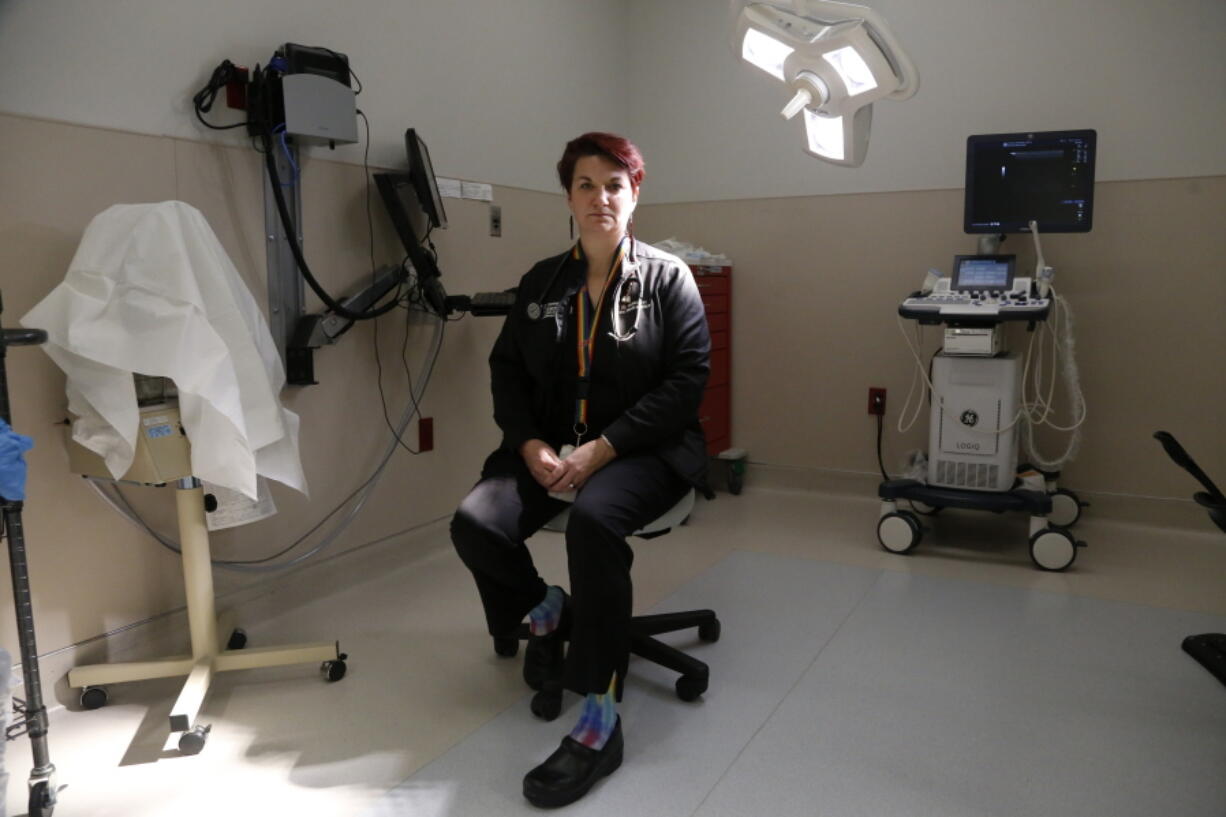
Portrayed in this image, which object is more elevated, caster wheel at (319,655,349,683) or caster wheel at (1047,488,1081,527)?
caster wheel at (1047,488,1081,527)

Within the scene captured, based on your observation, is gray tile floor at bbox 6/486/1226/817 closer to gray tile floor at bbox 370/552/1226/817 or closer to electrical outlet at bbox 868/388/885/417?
gray tile floor at bbox 370/552/1226/817

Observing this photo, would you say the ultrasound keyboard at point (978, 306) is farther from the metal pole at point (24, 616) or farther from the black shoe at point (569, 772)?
the metal pole at point (24, 616)

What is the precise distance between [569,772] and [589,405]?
81 centimetres

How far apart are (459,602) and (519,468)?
791 millimetres

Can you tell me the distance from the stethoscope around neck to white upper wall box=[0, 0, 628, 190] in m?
0.98

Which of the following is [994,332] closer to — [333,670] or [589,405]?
[589,405]

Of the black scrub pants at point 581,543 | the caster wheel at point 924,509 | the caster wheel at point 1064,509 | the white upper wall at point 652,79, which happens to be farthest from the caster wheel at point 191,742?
the caster wheel at point 1064,509

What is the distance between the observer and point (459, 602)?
2.70 metres

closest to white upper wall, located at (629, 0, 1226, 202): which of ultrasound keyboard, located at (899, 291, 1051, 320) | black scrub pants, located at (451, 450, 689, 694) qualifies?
ultrasound keyboard, located at (899, 291, 1051, 320)

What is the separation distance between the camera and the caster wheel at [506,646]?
230cm

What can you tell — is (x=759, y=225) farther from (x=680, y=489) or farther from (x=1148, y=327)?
(x=680, y=489)

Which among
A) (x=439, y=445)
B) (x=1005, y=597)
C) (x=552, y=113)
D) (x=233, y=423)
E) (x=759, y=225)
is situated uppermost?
(x=552, y=113)

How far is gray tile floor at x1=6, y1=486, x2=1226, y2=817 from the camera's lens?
5.62 feet

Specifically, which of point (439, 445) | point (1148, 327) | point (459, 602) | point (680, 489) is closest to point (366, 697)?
point (459, 602)
